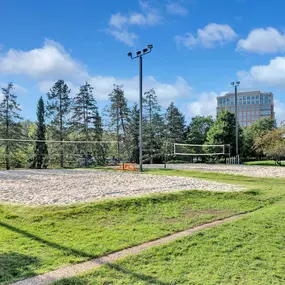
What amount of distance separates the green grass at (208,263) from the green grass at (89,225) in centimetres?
45

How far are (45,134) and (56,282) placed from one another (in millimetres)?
25519

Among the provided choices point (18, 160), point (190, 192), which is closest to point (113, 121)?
point (18, 160)

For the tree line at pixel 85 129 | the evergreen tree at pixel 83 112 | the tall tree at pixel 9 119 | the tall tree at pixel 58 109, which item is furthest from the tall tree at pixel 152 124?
the tall tree at pixel 9 119

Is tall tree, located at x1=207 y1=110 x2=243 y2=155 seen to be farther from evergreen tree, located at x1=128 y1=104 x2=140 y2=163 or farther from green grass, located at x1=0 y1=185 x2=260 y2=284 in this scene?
green grass, located at x1=0 y1=185 x2=260 y2=284

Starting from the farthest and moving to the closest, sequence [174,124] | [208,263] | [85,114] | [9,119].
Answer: [174,124] < [85,114] < [9,119] < [208,263]

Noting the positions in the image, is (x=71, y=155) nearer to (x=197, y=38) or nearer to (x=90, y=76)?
(x=90, y=76)

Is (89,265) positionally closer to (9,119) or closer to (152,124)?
(9,119)

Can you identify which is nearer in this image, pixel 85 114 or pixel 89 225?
pixel 89 225

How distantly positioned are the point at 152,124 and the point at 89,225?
26434 mm

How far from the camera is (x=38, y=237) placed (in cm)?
365

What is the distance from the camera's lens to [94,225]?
4.30 m

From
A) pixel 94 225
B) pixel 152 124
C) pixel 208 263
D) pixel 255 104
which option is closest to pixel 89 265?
pixel 208 263

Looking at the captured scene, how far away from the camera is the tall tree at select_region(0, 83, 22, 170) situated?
75.4 feet

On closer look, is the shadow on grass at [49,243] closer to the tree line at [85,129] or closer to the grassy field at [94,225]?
the grassy field at [94,225]
